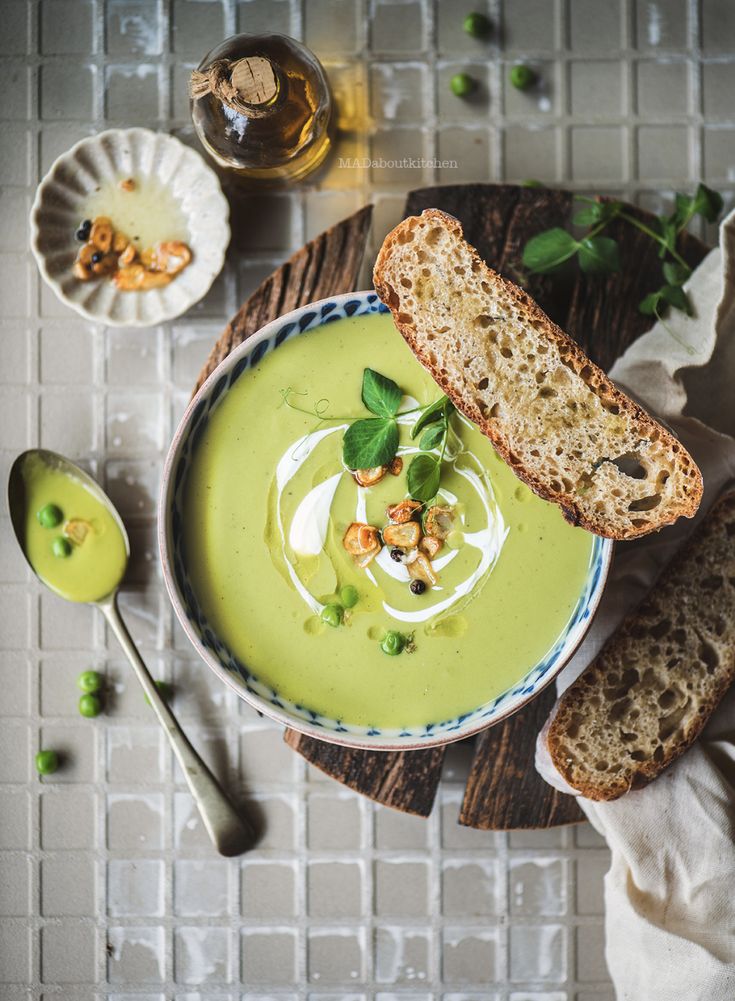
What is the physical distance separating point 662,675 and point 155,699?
2.94 feet

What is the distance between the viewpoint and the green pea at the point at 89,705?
1689 mm

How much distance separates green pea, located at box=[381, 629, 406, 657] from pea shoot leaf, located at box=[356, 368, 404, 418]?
35 cm

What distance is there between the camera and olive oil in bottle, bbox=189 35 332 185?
147cm

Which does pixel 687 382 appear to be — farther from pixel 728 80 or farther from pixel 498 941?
pixel 498 941

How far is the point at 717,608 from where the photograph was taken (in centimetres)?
154

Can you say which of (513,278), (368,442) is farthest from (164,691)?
(513,278)

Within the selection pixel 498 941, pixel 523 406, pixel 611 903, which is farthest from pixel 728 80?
pixel 498 941

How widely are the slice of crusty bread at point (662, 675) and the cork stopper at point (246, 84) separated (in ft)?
3.34

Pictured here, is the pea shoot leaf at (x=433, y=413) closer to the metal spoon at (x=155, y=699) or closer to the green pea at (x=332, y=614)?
the green pea at (x=332, y=614)

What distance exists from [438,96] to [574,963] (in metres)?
1.68

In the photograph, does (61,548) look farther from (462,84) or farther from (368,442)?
(462,84)

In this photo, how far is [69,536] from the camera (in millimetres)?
1652

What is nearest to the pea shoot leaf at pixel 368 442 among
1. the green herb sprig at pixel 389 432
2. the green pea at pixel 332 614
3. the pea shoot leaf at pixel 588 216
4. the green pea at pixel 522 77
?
the green herb sprig at pixel 389 432

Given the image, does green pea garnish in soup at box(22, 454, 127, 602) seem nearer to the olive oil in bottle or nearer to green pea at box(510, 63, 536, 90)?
the olive oil in bottle
